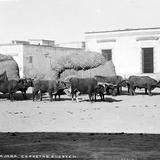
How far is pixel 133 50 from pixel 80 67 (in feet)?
46.0

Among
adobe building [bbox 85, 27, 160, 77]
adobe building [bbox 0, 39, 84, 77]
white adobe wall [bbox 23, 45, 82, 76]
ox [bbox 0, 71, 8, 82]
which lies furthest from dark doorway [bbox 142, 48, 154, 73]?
ox [bbox 0, 71, 8, 82]

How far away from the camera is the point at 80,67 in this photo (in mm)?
29641

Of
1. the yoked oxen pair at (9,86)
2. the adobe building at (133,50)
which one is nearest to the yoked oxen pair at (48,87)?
the yoked oxen pair at (9,86)

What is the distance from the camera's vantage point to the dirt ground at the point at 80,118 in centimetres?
1321

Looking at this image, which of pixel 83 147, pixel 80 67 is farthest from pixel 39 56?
pixel 83 147

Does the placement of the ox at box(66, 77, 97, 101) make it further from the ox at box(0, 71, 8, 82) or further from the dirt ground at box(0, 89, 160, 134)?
the ox at box(0, 71, 8, 82)

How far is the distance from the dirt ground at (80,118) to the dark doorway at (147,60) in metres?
19.9

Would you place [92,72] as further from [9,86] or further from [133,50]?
[133,50]

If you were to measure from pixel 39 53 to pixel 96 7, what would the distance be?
27.3 feet

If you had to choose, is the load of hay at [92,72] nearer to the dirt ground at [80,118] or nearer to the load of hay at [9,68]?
the load of hay at [9,68]

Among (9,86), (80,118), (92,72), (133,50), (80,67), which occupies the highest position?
(133,50)

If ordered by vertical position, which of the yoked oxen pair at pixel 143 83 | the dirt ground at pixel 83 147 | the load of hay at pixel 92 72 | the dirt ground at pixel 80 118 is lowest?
the dirt ground at pixel 80 118

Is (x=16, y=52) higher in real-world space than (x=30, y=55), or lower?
higher

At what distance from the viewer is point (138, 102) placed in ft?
74.0
